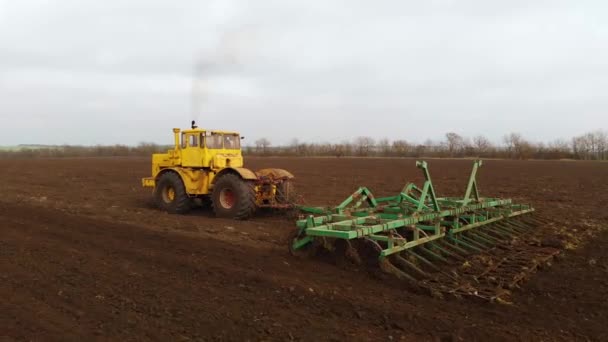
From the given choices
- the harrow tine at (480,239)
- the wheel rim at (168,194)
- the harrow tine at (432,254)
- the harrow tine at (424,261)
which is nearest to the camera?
the harrow tine at (424,261)

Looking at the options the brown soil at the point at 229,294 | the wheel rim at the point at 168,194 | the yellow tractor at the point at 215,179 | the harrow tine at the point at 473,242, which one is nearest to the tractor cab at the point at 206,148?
the yellow tractor at the point at 215,179

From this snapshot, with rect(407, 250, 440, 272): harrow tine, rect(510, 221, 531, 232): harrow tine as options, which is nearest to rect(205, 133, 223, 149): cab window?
rect(407, 250, 440, 272): harrow tine

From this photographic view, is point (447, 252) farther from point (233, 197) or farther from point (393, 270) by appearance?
point (233, 197)

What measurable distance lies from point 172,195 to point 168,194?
112mm

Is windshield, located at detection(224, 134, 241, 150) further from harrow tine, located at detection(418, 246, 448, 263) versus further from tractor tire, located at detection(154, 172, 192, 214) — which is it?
harrow tine, located at detection(418, 246, 448, 263)

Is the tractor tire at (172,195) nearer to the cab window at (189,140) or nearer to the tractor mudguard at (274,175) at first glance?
the cab window at (189,140)

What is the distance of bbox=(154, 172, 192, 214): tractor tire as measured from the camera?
11023 mm

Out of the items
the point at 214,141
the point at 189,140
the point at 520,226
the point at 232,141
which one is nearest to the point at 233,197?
the point at 214,141

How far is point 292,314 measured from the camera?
4.45 meters

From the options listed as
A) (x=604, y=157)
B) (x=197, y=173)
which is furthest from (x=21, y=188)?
(x=604, y=157)

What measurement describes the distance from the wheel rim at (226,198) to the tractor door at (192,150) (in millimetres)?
967

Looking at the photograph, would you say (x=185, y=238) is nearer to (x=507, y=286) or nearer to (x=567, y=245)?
(x=507, y=286)

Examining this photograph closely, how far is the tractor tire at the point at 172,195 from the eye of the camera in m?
11.0

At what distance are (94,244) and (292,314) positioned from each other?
388 cm
